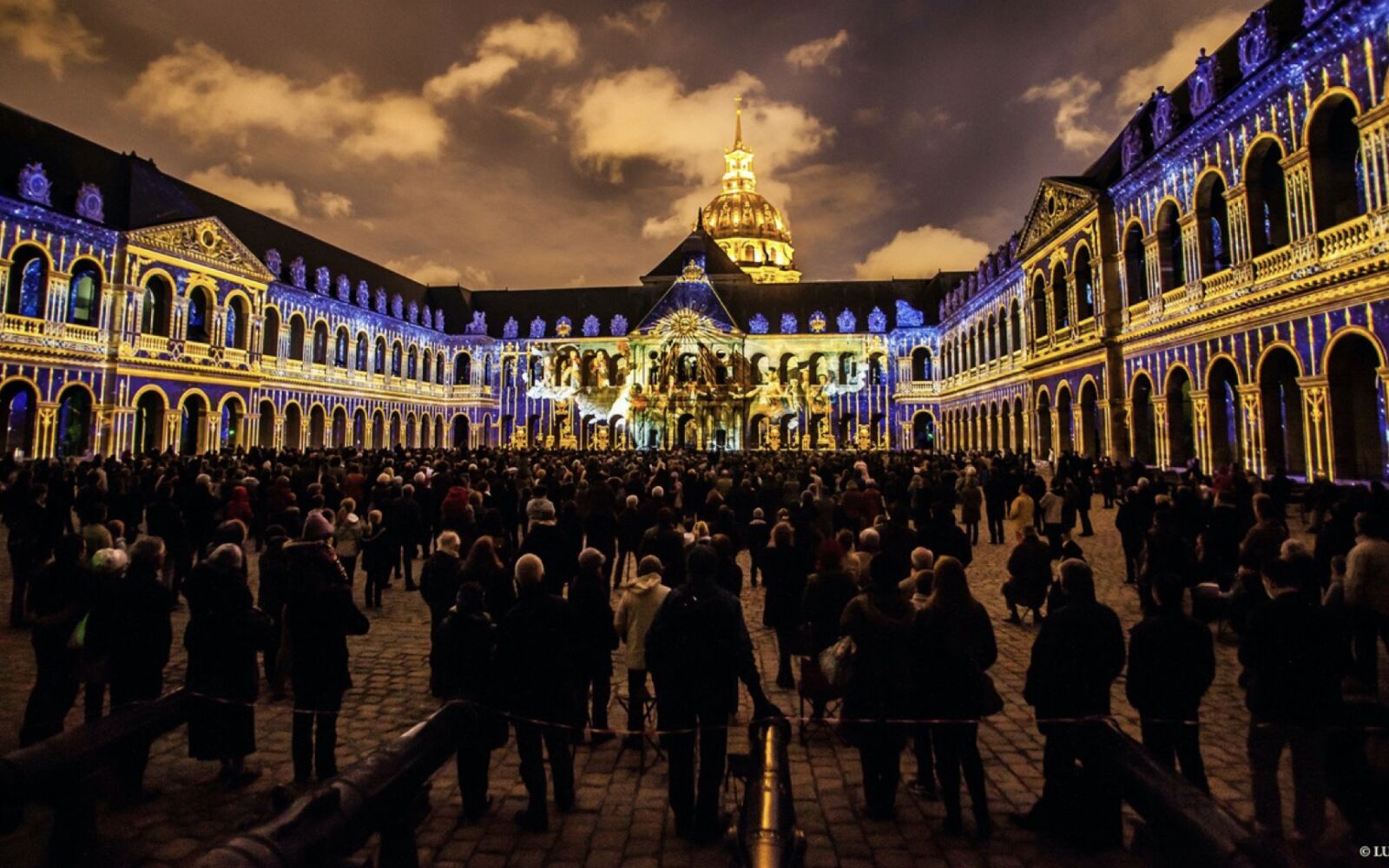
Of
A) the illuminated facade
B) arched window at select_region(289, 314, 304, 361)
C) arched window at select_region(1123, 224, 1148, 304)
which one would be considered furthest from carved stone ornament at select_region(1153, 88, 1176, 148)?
arched window at select_region(289, 314, 304, 361)

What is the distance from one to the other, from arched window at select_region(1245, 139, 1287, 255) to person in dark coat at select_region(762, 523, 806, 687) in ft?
62.3

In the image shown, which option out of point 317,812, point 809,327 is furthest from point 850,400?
point 317,812

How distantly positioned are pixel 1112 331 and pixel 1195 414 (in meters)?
5.62

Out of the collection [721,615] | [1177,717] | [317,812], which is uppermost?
[721,615]

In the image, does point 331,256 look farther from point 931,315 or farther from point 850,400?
point 931,315

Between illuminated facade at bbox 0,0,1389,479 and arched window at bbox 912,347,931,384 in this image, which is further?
arched window at bbox 912,347,931,384

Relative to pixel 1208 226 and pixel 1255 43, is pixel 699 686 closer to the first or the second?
pixel 1255 43

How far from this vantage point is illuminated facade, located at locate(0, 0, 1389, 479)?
1634 centimetres

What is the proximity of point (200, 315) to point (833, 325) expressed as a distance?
45542 mm

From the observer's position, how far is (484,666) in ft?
15.6

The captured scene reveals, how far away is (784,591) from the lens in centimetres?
721

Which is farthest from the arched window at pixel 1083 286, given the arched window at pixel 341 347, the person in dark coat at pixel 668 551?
the arched window at pixel 341 347

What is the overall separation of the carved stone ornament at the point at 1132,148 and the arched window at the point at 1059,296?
5677mm

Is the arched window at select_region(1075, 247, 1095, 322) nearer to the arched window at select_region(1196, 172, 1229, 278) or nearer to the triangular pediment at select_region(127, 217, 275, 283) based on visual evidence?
the arched window at select_region(1196, 172, 1229, 278)
